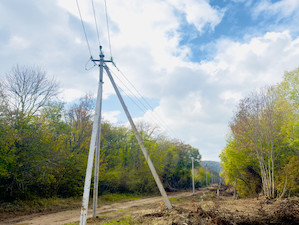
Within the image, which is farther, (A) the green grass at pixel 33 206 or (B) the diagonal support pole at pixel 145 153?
(A) the green grass at pixel 33 206

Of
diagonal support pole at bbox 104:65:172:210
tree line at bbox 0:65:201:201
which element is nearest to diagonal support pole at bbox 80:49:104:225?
diagonal support pole at bbox 104:65:172:210

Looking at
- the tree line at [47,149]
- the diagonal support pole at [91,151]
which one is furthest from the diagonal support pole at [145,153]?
the tree line at [47,149]

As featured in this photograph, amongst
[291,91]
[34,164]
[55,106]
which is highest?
[291,91]

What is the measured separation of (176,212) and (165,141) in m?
34.2

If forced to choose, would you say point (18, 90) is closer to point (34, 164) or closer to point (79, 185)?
point (34, 164)

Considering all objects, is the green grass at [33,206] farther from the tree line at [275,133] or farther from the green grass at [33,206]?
the tree line at [275,133]

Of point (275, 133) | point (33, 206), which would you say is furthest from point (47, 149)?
point (275, 133)

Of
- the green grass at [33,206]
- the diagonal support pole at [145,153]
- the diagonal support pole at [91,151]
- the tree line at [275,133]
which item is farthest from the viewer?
the tree line at [275,133]

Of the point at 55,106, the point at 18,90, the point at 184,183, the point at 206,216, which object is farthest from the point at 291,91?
the point at 184,183

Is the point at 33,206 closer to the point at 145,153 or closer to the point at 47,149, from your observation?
the point at 47,149

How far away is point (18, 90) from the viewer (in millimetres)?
16078

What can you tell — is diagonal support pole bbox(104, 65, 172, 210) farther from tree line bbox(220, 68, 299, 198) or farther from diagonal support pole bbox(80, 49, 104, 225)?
tree line bbox(220, 68, 299, 198)

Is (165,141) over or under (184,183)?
over

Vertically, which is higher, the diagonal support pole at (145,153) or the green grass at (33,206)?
the diagonal support pole at (145,153)
